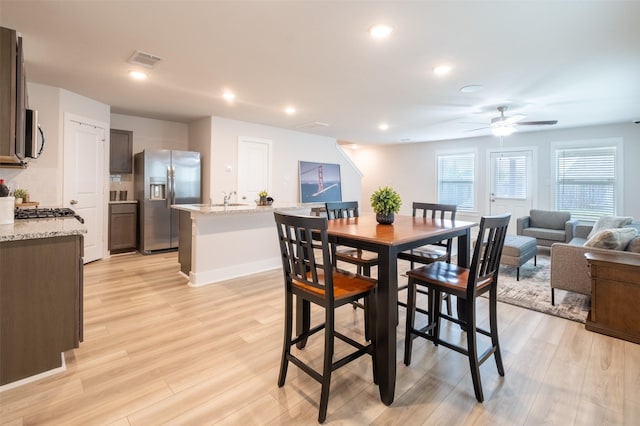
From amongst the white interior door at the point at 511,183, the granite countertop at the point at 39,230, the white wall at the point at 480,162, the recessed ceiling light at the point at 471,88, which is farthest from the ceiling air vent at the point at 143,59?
the white interior door at the point at 511,183

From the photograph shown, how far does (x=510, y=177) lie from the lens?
7125 millimetres

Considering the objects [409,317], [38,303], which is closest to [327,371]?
[409,317]

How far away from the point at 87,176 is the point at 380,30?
15.4 feet

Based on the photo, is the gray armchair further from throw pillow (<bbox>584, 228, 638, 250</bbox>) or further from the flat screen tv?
the flat screen tv

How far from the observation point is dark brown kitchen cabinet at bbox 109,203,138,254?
5312mm

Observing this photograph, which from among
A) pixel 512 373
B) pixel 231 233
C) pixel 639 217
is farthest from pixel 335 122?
pixel 639 217

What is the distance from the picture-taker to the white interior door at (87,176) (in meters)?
4.37

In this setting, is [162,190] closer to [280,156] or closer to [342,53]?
[280,156]

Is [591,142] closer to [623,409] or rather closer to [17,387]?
[623,409]

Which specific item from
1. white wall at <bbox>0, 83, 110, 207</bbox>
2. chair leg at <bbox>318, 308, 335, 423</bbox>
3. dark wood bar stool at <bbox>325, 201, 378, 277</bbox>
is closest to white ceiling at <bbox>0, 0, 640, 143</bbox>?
white wall at <bbox>0, 83, 110, 207</bbox>

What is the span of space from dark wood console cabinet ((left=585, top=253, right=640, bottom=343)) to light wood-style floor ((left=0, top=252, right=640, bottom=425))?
129mm

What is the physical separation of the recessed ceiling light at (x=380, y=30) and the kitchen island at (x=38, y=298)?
2606 millimetres

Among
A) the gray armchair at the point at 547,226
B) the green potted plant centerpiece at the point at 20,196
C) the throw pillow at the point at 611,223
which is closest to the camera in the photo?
the green potted plant centerpiece at the point at 20,196

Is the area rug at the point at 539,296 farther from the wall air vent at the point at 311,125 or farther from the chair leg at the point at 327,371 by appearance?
the wall air vent at the point at 311,125
